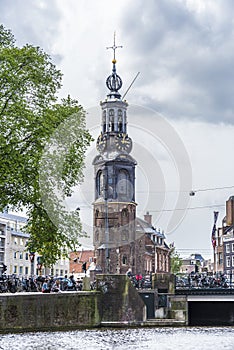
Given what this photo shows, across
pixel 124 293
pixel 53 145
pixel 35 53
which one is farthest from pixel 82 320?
pixel 35 53

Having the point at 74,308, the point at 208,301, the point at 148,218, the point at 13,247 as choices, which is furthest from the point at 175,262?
the point at 74,308

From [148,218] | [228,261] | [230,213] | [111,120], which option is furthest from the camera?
[148,218]

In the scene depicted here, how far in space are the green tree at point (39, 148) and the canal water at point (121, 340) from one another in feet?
18.8

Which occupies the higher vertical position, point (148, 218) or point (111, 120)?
point (111, 120)

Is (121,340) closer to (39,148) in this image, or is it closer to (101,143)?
(39,148)

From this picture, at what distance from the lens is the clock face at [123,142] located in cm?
12269

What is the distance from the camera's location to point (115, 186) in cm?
12306

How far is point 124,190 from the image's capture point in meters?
124

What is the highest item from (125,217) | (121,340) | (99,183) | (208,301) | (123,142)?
(123,142)

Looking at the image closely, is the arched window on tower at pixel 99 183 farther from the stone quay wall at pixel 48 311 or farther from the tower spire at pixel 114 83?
the stone quay wall at pixel 48 311

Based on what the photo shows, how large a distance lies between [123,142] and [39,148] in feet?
278

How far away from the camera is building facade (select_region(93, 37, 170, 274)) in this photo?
122 m

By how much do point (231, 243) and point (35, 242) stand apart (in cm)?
7845

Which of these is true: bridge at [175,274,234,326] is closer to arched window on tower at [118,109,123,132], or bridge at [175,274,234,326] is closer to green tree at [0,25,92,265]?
green tree at [0,25,92,265]
